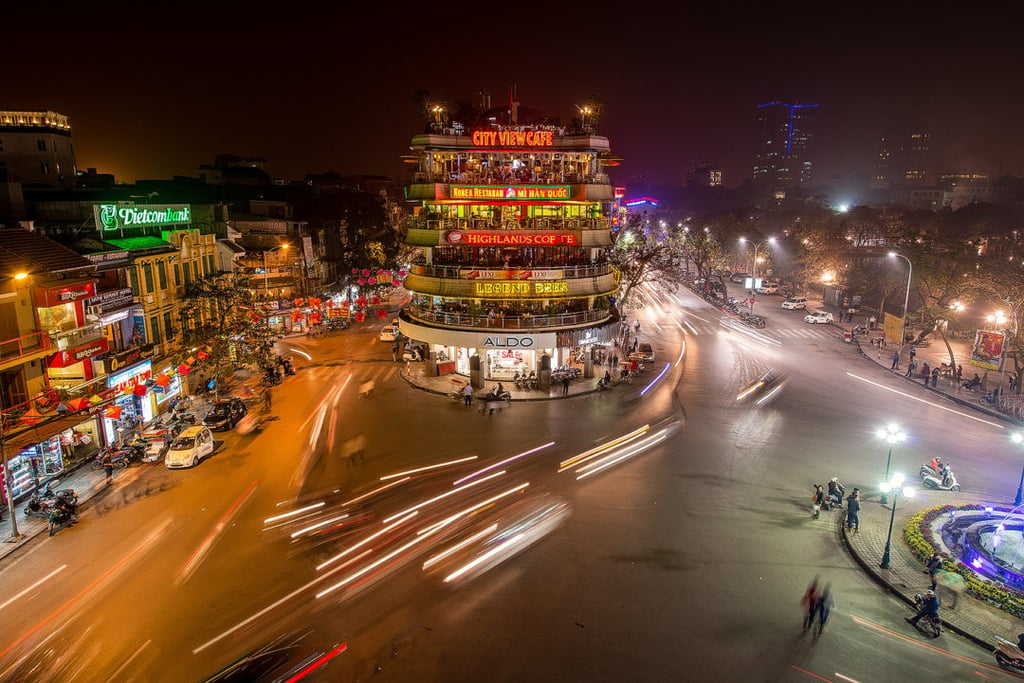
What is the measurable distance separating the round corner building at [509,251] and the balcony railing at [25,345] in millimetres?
20729

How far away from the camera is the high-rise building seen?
54.9 m

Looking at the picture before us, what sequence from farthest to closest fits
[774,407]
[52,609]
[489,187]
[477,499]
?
[489,187], [774,407], [477,499], [52,609]

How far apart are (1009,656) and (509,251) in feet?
109

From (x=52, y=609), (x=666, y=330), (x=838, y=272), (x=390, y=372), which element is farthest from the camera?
(x=838, y=272)

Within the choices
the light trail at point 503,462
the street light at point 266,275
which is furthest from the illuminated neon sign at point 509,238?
the street light at point 266,275

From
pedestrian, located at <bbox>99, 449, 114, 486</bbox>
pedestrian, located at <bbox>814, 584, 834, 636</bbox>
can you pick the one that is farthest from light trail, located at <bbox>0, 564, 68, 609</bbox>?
pedestrian, located at <bbox>814, 584, 834, 636</bbox>

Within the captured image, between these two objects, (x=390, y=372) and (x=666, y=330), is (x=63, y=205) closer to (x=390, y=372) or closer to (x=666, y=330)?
(x=390, y=372)

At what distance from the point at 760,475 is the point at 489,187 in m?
24.6

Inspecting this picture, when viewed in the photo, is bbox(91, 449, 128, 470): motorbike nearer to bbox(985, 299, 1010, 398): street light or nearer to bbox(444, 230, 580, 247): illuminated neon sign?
bbox(444, 230, 580, 247): illuminated neon sign

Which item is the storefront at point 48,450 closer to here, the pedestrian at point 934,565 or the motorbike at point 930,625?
the motorbike at point 930,625

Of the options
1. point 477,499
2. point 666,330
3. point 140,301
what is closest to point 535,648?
point 477,499

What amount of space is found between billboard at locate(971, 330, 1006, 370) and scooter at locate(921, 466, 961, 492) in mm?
23622

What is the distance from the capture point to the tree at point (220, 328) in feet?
109

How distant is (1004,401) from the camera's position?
33969 millimetres
